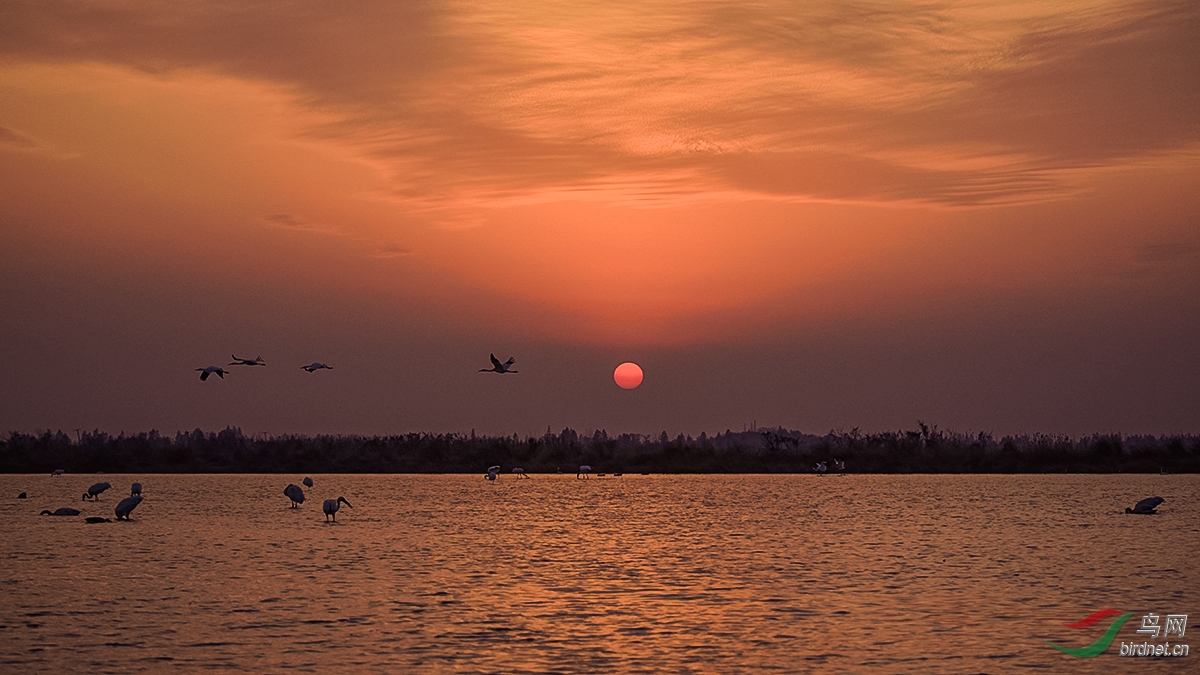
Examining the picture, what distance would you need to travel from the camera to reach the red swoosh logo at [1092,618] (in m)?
22.7

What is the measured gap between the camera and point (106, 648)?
20.1 metres

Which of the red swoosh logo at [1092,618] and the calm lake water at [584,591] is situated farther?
the red swoosh logo at [1092,618]

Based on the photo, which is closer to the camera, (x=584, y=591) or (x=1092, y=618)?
(x=1092, y=618)

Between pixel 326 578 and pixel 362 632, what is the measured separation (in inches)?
338

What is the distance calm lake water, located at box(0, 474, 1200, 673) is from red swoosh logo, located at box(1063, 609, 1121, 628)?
26 cm

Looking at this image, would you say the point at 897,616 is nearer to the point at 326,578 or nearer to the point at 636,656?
the point at 636,656

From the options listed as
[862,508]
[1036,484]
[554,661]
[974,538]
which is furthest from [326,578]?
[1036,484]

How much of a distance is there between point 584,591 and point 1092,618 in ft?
33.1

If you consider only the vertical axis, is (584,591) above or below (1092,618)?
above

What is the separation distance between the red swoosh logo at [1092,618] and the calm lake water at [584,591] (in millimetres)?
257

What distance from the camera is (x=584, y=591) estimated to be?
27.3 metres

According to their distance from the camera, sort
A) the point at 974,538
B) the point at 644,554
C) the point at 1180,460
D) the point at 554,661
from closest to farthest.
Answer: the point at 554,661 < the point at 644,554 < the point at 974,538 < the point at 1180,460

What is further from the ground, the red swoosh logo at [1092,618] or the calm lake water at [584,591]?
the calm lake water at [584,591]

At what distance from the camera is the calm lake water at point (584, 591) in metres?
19.5
